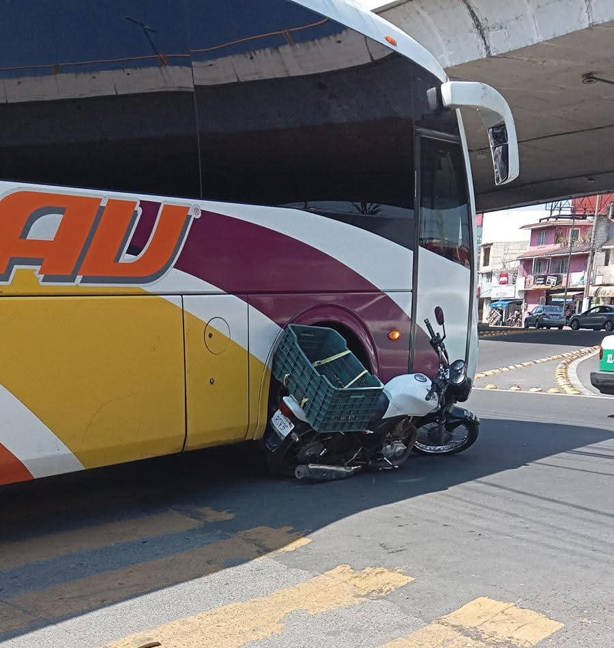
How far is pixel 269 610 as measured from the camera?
343 cm

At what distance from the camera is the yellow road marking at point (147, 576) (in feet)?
11.5


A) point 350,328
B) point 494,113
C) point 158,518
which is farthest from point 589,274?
point 158,518

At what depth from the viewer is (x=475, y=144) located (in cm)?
2175

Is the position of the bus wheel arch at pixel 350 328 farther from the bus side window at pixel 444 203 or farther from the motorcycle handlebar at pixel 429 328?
the bus side window at pixel 444 203

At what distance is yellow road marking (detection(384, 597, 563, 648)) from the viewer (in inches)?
122

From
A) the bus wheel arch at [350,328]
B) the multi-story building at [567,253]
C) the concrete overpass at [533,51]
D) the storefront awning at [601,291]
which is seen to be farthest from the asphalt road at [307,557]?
the multi-story building at [567,253]

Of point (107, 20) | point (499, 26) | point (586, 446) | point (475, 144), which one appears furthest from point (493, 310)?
point (107, 20)

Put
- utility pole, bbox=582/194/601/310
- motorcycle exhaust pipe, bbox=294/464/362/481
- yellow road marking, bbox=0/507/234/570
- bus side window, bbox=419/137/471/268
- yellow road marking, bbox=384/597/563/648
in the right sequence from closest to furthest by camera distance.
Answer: yellow road marking, bbox=384/597/563/648 < yellow road marking, bbox=0/507/234/570 < motorcycle exhaust pipe, bbox=294/464/362/481 < bus side window, bbox=419/137/471/268 < utility pole, bbox=582/194/601/310

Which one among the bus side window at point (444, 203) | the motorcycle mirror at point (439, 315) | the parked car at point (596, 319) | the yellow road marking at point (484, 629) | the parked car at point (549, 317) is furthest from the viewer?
the parked car at point (549, 317)

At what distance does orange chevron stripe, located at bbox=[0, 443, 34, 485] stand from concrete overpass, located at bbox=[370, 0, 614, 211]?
7557mm

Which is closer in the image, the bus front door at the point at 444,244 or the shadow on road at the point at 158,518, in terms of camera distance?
the shadow on road at the point at 158,518

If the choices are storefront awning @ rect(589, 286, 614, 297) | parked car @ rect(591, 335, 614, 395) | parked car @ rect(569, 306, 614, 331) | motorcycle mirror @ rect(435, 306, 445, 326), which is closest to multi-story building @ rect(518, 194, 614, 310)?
storefront awning @ rect(589, 286, 614, 297)

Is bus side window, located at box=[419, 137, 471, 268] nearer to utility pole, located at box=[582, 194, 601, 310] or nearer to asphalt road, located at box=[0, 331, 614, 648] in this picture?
asphalt road, located at box=[0, 331, 614, 648]

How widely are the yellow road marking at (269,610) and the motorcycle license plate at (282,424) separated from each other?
60.2 inches
